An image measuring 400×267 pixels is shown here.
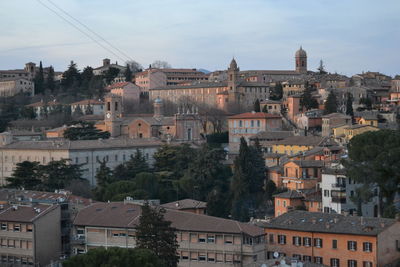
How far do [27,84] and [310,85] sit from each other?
28998 millimetres

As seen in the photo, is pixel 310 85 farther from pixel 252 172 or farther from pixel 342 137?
pixel 252 172

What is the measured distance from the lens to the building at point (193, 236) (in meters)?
27.3

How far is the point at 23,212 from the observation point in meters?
31.1

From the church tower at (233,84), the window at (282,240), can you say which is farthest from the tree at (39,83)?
the window at (282,240)

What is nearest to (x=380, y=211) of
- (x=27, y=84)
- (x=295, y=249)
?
(x=295, y=249)

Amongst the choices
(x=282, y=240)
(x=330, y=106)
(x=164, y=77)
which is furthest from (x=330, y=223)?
(x=164, y=77)

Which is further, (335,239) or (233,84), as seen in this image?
(233,84)

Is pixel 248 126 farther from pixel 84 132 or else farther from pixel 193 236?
pixel 193 236

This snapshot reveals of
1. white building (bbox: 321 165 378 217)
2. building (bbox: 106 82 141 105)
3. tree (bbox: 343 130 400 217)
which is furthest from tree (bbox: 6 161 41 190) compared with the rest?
building (bbox: 106 82 141 105)

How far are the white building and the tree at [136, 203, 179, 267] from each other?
11209mm

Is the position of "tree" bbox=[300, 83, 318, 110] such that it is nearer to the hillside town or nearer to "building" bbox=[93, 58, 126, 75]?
the hillside town

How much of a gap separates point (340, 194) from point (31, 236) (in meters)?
13.2

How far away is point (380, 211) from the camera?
1282 inches

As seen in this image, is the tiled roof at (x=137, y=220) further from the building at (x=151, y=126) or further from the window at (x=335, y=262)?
the building at (x=151, y=126)
